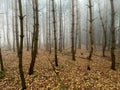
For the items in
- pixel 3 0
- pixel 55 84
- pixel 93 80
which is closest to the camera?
pixel 55 84

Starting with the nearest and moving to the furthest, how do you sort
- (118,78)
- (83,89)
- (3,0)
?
(83,89)
(118,78)
(3,0)

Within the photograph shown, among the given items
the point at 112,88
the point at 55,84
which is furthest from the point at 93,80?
the point at 55,84

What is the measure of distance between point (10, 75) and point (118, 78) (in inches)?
272

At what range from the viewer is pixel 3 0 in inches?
1315

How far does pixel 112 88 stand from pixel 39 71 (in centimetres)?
482

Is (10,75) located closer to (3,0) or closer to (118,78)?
(118,78)

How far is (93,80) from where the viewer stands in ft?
30.3

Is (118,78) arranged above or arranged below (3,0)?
below

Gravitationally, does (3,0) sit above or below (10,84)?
above

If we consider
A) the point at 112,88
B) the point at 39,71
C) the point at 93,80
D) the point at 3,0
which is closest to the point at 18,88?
the point at 39,71

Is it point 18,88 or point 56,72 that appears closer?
point 18,88

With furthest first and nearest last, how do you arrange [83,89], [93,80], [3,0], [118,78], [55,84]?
[3,0], [118,78], [93,80], [55,84], [83,89]

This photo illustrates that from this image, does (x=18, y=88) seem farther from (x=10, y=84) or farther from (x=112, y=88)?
(x=112, y=88)

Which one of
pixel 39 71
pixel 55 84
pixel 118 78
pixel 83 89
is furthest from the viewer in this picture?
pixel 39 71
